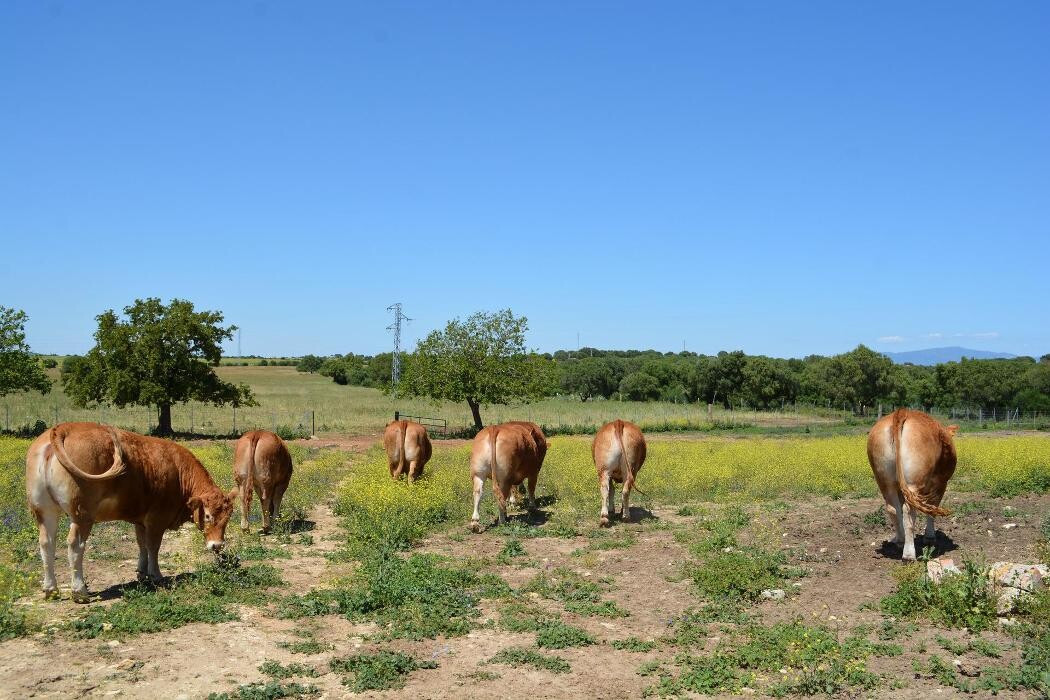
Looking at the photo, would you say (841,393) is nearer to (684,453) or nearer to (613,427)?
Answer: (684,453)

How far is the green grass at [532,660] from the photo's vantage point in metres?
7.25

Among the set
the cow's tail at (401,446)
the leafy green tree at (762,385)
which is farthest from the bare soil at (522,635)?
the leafy green tree at (762,385)

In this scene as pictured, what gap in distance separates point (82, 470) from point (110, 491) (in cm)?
42

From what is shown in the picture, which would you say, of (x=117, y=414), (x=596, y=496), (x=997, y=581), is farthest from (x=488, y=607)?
(x=117, y=414)

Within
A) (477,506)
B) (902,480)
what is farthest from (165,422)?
(902,480)

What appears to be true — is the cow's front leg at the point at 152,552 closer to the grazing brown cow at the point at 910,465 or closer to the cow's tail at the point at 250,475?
the cow's tail at the point at 250,475

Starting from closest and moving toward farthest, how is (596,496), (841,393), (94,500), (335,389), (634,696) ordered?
(634,696)
(94,500)
(596,496)
(841,393)
(335,389)

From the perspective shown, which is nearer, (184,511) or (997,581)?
(997,581)

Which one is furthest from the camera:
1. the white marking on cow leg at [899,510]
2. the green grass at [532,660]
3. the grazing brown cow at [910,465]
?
the white marking on cow leg at [899,510]

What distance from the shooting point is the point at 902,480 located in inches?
403

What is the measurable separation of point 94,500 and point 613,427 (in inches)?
342

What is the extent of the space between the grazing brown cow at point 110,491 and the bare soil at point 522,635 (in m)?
0.71

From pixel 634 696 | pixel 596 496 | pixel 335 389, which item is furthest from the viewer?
pixel 335 389

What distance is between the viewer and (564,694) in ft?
22.0
